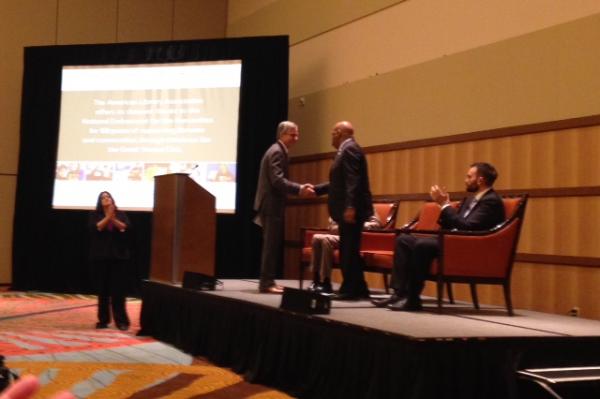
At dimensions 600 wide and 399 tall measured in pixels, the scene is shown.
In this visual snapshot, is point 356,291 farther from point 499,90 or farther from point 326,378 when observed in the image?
point 499,90

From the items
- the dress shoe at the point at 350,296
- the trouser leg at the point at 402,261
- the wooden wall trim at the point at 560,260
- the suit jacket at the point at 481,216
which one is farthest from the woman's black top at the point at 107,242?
the wooden wall trim at the point at 560,260

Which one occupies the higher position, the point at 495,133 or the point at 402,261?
the point at 495,133

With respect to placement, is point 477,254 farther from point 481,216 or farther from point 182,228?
point 182,228

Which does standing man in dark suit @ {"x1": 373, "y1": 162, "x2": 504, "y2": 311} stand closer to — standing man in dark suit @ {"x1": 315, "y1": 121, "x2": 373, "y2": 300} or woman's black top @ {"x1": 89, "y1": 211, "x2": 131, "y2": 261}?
standing man in dark suit @ {"x1": 315, "y1": 121, "x2": 373, "y2": 300}

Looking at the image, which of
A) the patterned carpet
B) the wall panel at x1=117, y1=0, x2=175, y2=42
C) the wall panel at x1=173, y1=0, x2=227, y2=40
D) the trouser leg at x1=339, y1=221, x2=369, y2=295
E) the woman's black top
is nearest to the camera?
the patterned carpet

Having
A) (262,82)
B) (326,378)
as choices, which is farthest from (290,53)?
(326,378)

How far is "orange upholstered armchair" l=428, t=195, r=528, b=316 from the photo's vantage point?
4285mm

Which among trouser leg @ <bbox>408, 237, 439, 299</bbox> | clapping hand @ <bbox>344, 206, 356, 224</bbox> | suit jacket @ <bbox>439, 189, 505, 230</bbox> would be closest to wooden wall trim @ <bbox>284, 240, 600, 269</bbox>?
suit jacket @ <bbox>439, 189, 505, 230</bbox>

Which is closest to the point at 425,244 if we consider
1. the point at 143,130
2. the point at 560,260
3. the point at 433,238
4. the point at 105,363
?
the point at 433,238

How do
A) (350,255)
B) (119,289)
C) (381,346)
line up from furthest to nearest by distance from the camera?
1. (119,289)
2. (350,255)
3. (381,346)

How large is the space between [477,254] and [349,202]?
2.91 feet

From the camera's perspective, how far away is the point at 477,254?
430cm

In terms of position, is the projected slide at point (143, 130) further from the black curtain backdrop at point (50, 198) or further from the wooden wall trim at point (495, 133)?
the wooden wall trim at point (495, 133)

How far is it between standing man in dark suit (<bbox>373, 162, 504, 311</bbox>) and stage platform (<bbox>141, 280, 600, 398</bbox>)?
0.61ft
